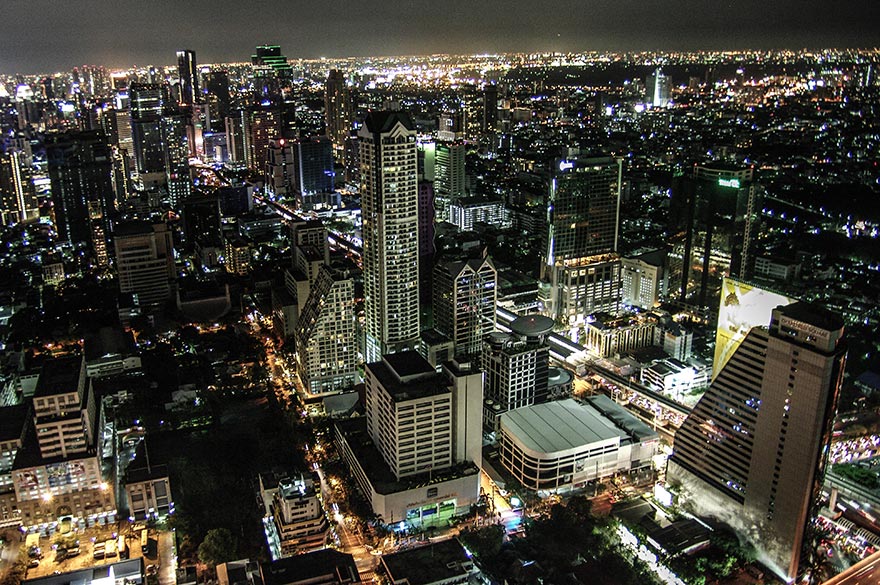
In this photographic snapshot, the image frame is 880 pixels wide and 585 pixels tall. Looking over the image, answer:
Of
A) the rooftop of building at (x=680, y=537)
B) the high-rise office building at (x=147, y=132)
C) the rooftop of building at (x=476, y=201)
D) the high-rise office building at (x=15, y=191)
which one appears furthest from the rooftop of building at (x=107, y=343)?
the high-rise office building at (x=147, y=132)

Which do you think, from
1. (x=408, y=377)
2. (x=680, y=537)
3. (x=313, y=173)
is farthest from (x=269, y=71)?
(x=680, y=537)

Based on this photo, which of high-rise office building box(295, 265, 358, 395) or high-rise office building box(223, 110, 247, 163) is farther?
high-rise office building box(223, 110, 247, 163)

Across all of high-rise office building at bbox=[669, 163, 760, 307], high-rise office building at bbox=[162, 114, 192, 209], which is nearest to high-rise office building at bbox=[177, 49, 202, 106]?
high-rise office building at bbox=[162, 114, 192, 209]

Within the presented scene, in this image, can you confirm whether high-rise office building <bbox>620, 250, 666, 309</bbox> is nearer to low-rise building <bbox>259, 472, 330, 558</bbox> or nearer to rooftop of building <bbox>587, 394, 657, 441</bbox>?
rooftop of building <bbox>587, 394, 657, 441</bbox>

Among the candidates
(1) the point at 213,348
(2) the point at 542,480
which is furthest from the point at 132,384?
(2) the point at 542,480

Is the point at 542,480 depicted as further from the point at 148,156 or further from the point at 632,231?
the point at 148,156

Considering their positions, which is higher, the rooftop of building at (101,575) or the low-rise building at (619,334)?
the low-rise building at (619,334)

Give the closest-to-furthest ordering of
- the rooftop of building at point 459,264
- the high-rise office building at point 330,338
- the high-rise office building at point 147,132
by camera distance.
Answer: the high-rise office building at point 330,338, the rooftop of building at point 459,264, the high-rise office building at point 147,132

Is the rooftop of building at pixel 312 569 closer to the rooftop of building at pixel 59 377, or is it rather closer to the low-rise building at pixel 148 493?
the low-rise building at pixel 148 493
